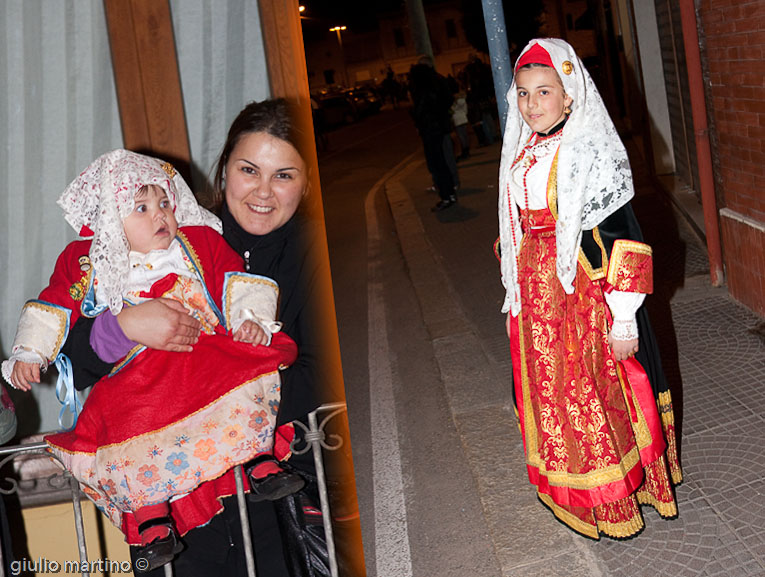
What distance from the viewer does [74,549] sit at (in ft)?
13.2

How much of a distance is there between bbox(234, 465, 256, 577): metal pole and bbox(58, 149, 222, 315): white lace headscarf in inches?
23.7

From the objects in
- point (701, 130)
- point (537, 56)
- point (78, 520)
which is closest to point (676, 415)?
point (537, 56)

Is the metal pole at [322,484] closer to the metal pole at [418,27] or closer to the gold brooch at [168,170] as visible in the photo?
the gold brooch at [168,170]

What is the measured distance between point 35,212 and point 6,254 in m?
0.22

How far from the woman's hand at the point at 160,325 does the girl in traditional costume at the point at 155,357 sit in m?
0.04

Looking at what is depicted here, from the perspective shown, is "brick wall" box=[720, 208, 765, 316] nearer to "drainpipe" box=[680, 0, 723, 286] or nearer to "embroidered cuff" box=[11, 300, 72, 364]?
"drainpipe" box=[680, 0, 723, 286]

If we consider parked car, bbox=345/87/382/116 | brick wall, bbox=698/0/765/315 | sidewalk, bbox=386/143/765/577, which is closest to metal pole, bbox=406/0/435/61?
sidewalk, bbox=386/143/765/577

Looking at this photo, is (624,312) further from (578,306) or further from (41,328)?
(41,328)

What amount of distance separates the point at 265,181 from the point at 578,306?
4.64 feet

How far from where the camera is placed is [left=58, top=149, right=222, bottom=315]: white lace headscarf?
2371 millimetres

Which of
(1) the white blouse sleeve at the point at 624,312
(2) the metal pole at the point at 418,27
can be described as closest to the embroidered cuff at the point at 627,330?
(1) the white blouse sleeve at the point at 624,312

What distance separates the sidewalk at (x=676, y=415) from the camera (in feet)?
11.5

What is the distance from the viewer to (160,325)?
2371mm

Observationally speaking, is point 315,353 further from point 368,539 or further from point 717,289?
point 717,289
